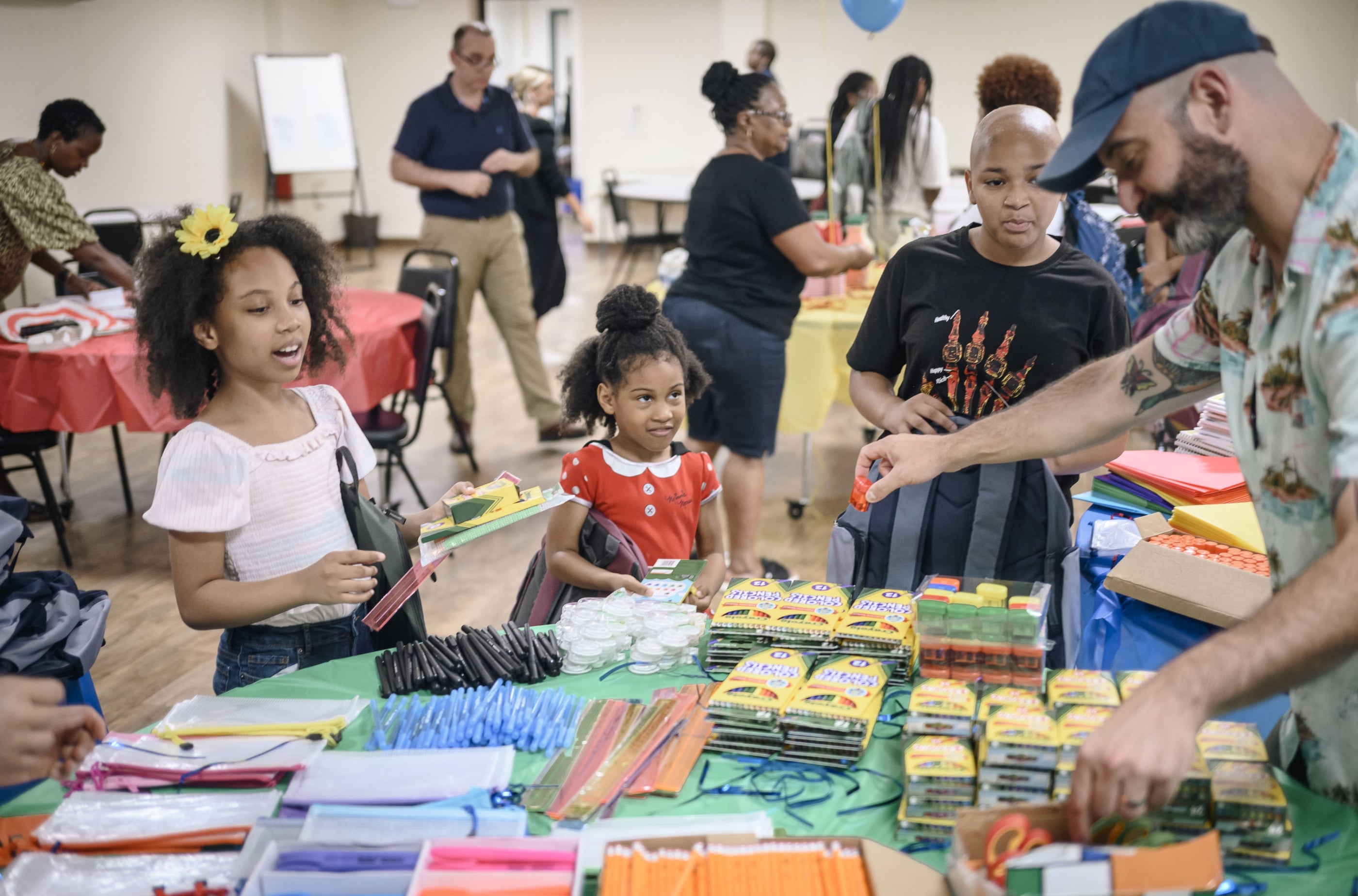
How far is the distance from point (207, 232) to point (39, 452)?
2885 millimetres

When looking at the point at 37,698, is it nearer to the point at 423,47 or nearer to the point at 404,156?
the point at 404,156

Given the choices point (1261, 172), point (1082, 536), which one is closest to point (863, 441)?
point (1082, 536)

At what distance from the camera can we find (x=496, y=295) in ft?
18.4

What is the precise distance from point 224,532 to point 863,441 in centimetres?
428

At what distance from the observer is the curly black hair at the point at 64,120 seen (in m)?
4.43

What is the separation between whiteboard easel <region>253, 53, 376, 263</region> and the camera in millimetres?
10445

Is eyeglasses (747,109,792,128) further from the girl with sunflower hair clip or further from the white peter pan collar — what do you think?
the girl with sunflower hair clip

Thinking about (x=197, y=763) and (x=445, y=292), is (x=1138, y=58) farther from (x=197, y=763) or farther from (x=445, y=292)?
(x=445, y=292)

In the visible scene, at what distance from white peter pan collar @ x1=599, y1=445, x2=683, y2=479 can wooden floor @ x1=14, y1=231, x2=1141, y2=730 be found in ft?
4.70

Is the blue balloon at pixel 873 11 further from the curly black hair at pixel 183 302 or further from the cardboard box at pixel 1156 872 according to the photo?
the cardboard box at pixel 1156 872

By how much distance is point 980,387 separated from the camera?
2.14 metres

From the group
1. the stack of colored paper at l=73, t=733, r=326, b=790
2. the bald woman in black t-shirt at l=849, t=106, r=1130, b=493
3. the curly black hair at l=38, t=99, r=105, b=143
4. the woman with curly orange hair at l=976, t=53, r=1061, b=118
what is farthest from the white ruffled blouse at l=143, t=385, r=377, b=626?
the curly black hair at l=38, t=99, r=105, b=143

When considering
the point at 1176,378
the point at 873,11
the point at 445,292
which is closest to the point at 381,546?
the point at 1176,378

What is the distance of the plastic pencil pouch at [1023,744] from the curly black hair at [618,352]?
4.68 feet
